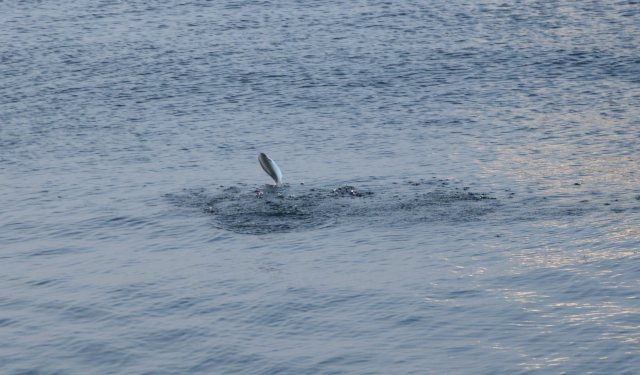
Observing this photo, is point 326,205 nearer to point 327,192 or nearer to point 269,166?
point 327,192

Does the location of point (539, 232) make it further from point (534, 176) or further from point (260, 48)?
point (260, 48)

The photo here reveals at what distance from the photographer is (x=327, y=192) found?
33.1 meters

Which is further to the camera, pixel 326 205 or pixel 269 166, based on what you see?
pixel 269 166

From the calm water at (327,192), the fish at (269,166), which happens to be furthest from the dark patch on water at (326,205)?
the fish at (269,166)

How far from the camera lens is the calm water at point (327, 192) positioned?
958 inches

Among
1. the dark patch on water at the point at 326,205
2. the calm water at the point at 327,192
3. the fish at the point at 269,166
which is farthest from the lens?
the fish at the point at 269,166

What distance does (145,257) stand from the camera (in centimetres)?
2945

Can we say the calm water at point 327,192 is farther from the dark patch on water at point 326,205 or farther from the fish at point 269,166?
the fish at point 269,166

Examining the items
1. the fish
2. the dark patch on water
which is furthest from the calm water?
the fish

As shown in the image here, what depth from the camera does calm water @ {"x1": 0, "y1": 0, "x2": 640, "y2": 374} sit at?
79.8 ft

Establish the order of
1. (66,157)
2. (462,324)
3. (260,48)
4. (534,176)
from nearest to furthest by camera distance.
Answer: (462,324) → (534,176) → (66,157) → (260,48)

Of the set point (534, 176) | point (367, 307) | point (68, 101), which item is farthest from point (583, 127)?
point (68, 101)

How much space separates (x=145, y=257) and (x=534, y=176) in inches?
481

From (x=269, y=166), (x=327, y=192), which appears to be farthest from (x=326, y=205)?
(x=269, y=166)
